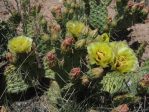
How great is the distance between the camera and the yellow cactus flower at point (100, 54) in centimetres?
218

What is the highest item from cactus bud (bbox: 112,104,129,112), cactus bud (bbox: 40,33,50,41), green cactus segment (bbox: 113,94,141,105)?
cactus bud (bbox: 40,33,50,41)

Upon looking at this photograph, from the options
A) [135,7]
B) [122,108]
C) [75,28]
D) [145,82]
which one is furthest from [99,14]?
[122,108]

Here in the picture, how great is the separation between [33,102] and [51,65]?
0.32 metres

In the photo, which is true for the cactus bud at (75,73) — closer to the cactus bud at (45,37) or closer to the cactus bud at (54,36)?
the cactus bud at (54,36)

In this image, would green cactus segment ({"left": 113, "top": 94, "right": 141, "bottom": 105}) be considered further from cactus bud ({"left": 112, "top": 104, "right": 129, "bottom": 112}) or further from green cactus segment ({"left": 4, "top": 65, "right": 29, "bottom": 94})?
green cactus segment ({"left": 4, "top": 65, "right": 29, "bottom": 94})

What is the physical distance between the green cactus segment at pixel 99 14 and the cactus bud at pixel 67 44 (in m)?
0.76

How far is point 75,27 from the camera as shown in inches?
92.2

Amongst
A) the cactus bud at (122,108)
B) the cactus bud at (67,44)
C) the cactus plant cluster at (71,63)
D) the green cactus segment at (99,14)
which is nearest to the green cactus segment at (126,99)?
the cactus plant cluster at (71,63)

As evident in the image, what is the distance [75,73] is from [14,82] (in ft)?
1.41

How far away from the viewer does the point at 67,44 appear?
2.16m

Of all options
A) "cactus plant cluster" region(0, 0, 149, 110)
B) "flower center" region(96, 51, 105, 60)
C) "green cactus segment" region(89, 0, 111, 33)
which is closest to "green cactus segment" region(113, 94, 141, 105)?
"cactus plant cluster" region(0, 0, 149, 110)

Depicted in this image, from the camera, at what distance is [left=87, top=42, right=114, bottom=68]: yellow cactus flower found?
7.16ft

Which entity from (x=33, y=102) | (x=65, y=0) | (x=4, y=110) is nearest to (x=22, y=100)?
(x=33, y=102)

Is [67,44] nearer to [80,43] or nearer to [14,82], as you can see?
[80,43]
